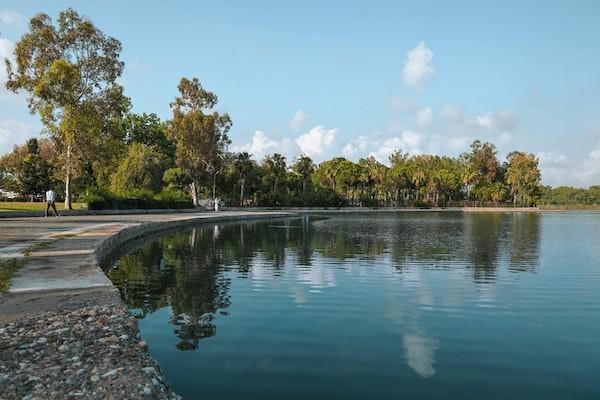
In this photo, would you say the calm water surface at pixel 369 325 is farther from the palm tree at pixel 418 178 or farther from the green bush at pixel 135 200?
the palm tree at pixel 418 178

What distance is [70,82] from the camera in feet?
131

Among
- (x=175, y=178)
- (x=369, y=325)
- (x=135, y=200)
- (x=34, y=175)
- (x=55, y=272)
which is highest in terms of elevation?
(x=34, y=175)

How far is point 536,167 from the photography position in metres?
132

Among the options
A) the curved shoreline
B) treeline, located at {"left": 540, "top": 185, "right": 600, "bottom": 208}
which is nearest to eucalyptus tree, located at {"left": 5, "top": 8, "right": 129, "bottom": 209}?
the curved shoreline

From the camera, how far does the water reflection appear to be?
1033cm

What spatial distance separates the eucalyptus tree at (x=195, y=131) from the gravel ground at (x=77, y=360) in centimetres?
6012

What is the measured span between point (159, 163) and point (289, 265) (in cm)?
5110

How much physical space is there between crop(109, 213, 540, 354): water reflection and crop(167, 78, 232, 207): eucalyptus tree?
3796 cm

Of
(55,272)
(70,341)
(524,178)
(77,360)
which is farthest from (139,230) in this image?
(524,178)

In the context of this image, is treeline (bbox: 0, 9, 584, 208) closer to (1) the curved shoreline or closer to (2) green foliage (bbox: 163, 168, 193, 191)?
(2) green foliage (bbox: 163, 168, 193, 191)

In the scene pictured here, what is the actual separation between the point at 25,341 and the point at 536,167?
141091mm

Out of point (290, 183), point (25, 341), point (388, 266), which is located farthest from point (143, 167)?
point (25, 341)

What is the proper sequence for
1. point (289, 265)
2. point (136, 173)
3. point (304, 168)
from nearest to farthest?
1. point (289, 265)
2. point (136, 173)
3. point (304, 168)

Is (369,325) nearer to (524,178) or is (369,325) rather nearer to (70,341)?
(70,341)
